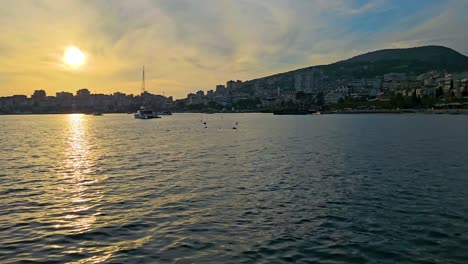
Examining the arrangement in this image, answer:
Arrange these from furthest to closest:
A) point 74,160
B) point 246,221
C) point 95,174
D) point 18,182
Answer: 1. point 74,160
2. point 95,174
3. point 18,182
4. point 246,221

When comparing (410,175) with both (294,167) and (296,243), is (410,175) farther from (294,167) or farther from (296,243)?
(296,243)

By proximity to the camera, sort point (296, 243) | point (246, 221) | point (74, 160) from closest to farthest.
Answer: point (296, 243)
point (246, 221)
point (74, 160)

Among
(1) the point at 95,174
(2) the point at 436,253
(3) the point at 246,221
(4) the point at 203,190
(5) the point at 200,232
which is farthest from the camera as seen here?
(1) the point at 95,174

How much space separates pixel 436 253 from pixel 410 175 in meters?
16.1

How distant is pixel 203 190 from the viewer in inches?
949

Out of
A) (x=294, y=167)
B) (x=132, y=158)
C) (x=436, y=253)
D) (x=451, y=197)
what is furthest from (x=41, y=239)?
(x=132, y=158)

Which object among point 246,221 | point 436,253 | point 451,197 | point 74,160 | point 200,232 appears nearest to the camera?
point 436,253

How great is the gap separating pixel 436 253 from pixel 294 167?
790 inches

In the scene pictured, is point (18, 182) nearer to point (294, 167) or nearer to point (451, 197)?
point (294, 167)

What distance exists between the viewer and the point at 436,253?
1344 cm

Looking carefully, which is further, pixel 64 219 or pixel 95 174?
pixel 95 174

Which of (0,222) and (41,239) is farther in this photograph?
(0,222)

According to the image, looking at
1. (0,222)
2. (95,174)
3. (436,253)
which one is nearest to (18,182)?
(95,174)

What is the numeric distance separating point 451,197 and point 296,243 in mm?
11598
